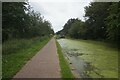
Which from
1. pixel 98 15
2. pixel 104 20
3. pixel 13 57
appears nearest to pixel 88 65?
pixel 13 57

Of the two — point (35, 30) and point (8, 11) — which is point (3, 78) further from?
point (35, 30)

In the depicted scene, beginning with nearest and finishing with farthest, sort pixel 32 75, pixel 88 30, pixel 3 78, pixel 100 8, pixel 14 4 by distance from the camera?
pixel 3 78 → pixel 32 75 → pixel 14 4 → pixel 100 8 → pixel 88 30

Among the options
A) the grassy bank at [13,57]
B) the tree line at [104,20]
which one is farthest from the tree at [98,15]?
the grassy bank at [13,57]

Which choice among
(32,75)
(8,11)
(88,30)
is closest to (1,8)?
(8,11)

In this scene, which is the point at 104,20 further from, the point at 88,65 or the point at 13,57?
the point at 88,65

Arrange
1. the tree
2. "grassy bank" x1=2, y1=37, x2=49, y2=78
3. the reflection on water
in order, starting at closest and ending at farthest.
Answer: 1. "grassy bank" x1=2, y1=37, x2=49, y2=78
2. the reflection on water
3. the tree

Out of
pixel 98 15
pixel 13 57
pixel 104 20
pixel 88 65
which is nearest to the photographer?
pixel 88 65

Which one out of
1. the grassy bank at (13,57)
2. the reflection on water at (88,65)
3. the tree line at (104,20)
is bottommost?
the reflection on water at (88,65)

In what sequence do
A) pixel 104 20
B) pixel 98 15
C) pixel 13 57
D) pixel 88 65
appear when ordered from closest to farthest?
pixel 88 65, pixel 13 57, pixel 104 20, pixel 98 15

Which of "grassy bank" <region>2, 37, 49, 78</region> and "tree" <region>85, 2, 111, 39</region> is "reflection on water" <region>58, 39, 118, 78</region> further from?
"tree" <region>85, 2, 111, 39</region>

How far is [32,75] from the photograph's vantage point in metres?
9.29

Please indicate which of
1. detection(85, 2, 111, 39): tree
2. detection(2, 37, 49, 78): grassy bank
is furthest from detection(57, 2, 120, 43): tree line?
detection(2, 37, 49, 78): grassy bank

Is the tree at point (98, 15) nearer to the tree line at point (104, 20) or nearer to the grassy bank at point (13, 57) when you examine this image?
the tree line at point (104, 20)

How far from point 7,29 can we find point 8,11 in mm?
1447
